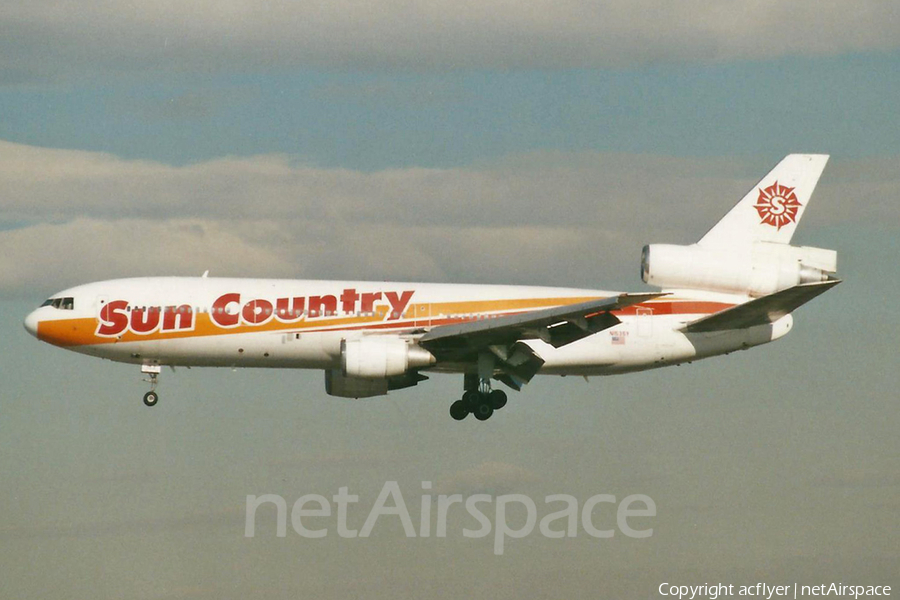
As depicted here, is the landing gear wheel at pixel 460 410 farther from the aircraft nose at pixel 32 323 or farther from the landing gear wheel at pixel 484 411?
the aircraft nose at pixel 32 323

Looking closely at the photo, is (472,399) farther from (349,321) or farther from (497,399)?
(349,321)

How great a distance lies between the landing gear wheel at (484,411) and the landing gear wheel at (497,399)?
0.20 meters

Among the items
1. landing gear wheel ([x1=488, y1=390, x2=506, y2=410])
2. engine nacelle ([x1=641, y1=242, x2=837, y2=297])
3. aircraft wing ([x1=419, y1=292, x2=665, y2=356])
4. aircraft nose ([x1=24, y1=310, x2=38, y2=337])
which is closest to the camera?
aircraft wing ([x1=419, y1=292, x2=665, y2=356])

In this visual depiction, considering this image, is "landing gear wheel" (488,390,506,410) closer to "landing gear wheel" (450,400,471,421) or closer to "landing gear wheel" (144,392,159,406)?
"landing gear wheel" (450,400,471,421)

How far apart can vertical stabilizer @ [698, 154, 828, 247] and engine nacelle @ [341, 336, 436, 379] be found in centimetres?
1417

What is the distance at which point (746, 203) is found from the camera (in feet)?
219

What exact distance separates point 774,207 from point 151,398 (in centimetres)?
2744

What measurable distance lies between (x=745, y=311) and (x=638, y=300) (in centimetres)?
891

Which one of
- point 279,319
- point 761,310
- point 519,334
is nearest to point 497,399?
point 519,334

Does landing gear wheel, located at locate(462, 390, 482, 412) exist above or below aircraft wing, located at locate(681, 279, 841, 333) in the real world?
below

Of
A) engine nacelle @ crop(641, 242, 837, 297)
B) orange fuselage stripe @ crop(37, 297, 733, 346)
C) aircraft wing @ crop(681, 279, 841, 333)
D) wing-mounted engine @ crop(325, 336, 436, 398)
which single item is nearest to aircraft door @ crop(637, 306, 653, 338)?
orange fuselage stripe @ crop(37, 297, 733, 346)

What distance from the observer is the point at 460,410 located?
2457 inches

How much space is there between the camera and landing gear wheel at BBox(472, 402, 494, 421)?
6191 centimetres

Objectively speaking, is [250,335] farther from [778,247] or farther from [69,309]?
[778,247]
